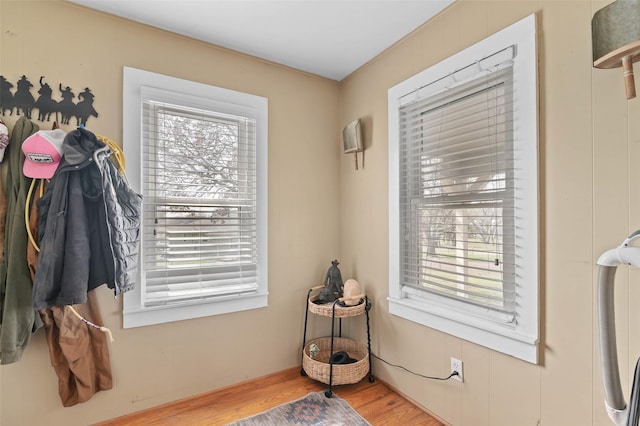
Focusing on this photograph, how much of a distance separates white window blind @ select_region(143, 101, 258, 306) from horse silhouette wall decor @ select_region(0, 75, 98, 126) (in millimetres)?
307

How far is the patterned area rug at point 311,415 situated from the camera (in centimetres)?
185

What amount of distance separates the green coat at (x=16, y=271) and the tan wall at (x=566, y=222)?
218 cm

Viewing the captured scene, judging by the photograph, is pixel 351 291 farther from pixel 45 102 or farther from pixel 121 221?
pixel 45 102

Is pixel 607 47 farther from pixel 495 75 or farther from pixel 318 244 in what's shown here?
pixel 318 244

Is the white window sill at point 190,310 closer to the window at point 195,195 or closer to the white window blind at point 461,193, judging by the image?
the window at point 195,195

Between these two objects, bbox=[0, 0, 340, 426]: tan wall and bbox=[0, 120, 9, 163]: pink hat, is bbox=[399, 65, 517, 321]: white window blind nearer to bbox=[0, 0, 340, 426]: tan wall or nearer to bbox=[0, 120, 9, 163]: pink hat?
bbox=[0, 0, 340, 426]: tan wall

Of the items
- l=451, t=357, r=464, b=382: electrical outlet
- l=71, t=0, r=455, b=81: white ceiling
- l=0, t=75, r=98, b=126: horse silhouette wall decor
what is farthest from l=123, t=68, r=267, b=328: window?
l=451, t=357, r=464, b=382: electrical outlet

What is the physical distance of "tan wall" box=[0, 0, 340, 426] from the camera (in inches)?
66.7

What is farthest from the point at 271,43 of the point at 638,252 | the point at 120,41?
the point at 638,252

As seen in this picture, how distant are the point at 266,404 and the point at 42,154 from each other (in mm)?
1896

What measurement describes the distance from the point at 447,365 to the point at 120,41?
272 centimetres

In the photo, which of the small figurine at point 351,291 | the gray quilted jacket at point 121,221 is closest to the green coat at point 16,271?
the gray quilted jacket at point 121,221

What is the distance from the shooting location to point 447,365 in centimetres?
180

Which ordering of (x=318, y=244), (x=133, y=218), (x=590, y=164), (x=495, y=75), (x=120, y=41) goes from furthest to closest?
(x=318, y=244) < (x=120, y=41) < (x=133, y=218) < (x=495, y=75) < (x=590, y=164)
